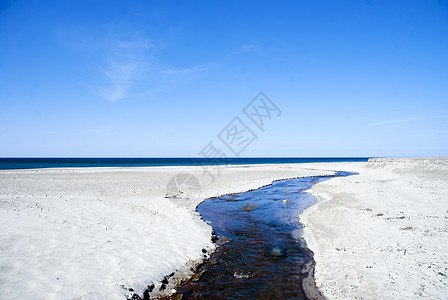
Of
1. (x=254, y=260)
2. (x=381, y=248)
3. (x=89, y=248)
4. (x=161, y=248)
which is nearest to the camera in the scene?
(x=89, y=248)

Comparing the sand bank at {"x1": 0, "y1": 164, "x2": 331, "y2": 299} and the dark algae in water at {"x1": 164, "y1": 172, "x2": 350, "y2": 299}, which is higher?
the sand bank at {"x1": 0, "y1": 164, "x2": 331, "y2": 299}

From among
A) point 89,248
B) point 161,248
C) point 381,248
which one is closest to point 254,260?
point 161,248

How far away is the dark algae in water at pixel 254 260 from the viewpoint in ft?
20.7

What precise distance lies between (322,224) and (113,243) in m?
9.56

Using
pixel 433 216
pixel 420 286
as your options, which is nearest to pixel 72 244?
pixel 420 286

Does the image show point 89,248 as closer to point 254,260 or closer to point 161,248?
point 161,248

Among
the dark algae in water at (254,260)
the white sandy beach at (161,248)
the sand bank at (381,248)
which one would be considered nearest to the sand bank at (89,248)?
the white sandy beach at (161,248)

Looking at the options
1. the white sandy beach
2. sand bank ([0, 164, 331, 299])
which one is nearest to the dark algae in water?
the white sandy beach

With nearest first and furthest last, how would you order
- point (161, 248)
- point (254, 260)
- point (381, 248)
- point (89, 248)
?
point (89, 248)
point (381, 248)
point (254, 260)
point (161, 248)

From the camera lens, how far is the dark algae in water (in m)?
6.30

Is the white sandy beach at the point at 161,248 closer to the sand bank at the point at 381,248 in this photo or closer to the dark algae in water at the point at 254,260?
the sand bank at the point at 381,248

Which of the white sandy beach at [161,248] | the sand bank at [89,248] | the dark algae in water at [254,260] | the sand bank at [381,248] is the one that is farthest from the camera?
the dark algae in water at [254,260]

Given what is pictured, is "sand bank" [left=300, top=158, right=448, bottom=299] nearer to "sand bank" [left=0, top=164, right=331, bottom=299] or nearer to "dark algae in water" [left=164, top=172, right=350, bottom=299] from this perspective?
"dark algae in water" [left=164, top=172, right=350, bottom=299]

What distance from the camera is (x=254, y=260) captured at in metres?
8.18
